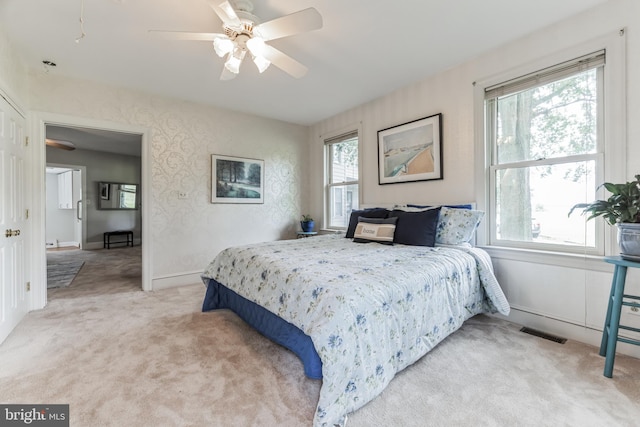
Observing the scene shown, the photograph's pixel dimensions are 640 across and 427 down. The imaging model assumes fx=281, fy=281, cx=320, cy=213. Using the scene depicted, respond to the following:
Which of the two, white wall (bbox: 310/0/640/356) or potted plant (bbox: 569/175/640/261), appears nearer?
potted plant (bbox: 569/175/640/261)

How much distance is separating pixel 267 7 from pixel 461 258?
7.88 ft

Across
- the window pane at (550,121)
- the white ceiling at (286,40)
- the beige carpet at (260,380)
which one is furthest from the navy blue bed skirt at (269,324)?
the window pane at (550,121)

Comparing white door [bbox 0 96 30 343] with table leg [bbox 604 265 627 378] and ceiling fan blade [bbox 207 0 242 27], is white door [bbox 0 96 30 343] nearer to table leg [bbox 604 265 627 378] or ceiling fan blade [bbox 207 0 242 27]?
ceiling fan blade [bbox 207 0 242 27]

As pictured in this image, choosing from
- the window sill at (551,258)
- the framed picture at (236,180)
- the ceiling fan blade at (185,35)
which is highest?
the ceiling fan blade at (185,35)

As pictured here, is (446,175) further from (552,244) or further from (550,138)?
(552,244)

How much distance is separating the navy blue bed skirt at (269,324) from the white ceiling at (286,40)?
2226 millimetres

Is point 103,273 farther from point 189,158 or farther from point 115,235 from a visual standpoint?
point 115,235

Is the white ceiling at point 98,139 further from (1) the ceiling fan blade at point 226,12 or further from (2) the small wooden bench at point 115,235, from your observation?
(1) the ceiling fan blade at point 226,12

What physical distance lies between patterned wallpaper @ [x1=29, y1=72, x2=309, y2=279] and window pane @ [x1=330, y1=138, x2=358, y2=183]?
0.76 meters

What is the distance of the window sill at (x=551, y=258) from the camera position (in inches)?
82.7

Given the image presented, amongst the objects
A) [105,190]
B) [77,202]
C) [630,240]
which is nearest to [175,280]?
[630,240]

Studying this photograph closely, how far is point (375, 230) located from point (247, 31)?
6.68 ft

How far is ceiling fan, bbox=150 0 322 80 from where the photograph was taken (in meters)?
1.73

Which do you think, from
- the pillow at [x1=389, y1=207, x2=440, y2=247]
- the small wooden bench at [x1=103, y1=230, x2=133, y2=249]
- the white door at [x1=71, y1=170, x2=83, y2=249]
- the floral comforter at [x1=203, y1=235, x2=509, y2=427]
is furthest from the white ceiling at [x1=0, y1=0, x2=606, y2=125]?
the white door at [x1=71, y1=170, x2=83, y2=249]
